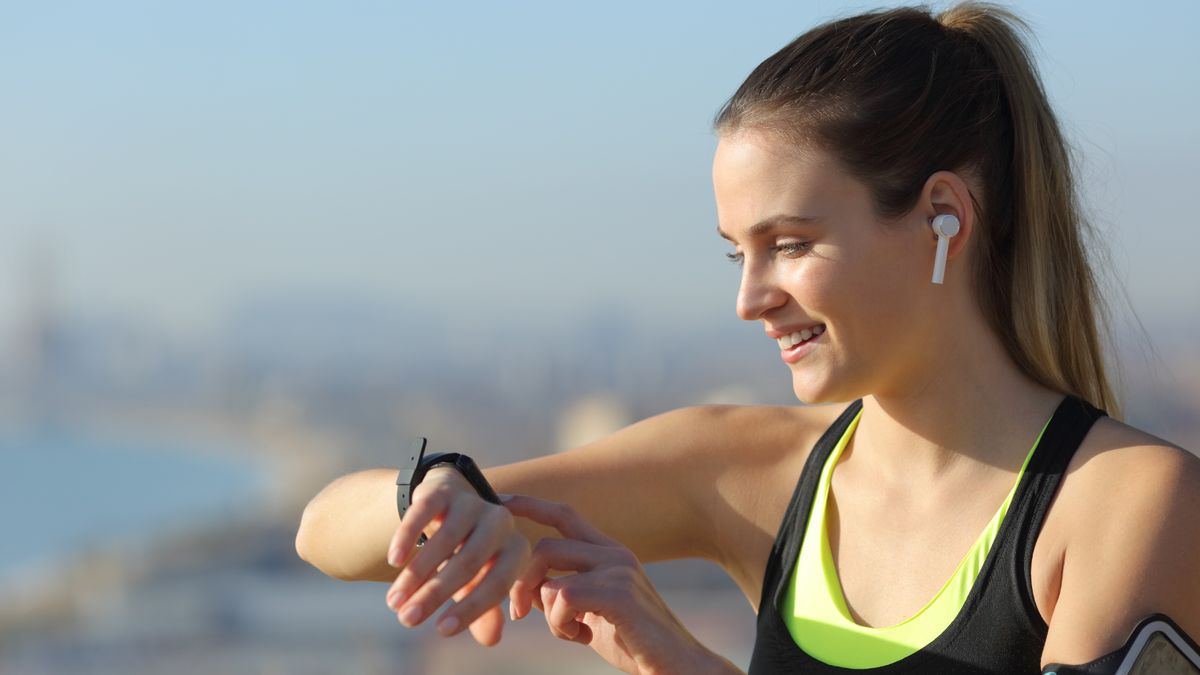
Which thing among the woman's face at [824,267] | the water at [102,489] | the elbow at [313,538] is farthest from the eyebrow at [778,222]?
the water at [102,489]

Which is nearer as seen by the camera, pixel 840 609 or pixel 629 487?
pixel 840 609

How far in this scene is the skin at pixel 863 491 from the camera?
161cm

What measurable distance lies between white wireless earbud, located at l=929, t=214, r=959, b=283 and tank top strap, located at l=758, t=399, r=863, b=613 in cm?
37

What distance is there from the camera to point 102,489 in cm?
5850

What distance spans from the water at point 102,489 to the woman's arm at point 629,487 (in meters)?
47.0

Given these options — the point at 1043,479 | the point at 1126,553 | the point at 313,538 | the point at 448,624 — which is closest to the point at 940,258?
the point at 1043,479

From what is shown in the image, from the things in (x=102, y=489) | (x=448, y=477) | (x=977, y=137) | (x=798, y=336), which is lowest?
(x=102, y=489)

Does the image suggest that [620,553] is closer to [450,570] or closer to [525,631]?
[450,570]

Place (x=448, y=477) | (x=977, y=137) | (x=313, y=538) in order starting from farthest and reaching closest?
(x=313, y=538)
(x=977, y=137)
(x=448, y=477)

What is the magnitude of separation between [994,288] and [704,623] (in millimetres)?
24196

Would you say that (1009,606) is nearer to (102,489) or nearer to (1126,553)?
(1126,553)

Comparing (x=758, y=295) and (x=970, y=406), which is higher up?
(x=758, y=295)

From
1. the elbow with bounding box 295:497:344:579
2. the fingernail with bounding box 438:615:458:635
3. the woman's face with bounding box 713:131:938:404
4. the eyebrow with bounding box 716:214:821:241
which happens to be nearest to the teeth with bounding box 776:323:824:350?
the woman's face with bounding box 713:131:938:404

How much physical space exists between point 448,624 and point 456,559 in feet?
0.26
